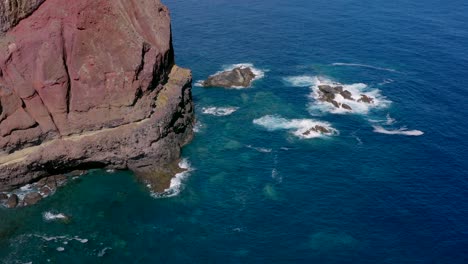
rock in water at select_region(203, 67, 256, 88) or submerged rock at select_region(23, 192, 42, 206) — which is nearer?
submerged rock at select_region(23, 192, 42, 206)

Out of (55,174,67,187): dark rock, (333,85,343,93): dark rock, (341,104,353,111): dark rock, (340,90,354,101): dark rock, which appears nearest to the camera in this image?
(55,174,67,187): dark rock

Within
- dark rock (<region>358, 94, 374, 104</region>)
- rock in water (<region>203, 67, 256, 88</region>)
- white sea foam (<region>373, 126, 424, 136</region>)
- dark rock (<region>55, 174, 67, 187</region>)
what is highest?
rock in water (<region>203, 67, 256, 88</region>)

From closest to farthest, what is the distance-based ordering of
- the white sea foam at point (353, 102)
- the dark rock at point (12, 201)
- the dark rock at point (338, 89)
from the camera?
the dark rock at point (12, 201)
the white sea foam at point (353, 102)
the dark rock at point (338, 89)

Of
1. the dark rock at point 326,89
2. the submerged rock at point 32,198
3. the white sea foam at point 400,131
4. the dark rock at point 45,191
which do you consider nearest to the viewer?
→ the submerged rock at point 32,198

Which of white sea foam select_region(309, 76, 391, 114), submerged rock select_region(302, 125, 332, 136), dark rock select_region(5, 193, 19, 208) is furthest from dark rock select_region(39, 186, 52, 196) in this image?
white sea foam select_region(309, 76, 391, 114)

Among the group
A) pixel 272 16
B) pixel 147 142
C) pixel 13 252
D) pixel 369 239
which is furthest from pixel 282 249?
pixel 272 16

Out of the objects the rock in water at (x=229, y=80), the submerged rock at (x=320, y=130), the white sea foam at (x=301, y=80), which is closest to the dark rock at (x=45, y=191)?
the rock in water at (x=229, y=80)

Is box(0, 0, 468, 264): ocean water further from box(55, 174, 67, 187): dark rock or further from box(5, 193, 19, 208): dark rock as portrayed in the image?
box(55, 174, 67, 187): dark rock

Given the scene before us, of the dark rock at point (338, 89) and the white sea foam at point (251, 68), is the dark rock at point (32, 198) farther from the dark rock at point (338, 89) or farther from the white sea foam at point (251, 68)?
the dark rock at point (338, 89)

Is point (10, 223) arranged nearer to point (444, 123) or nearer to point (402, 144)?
point (402, 144)
